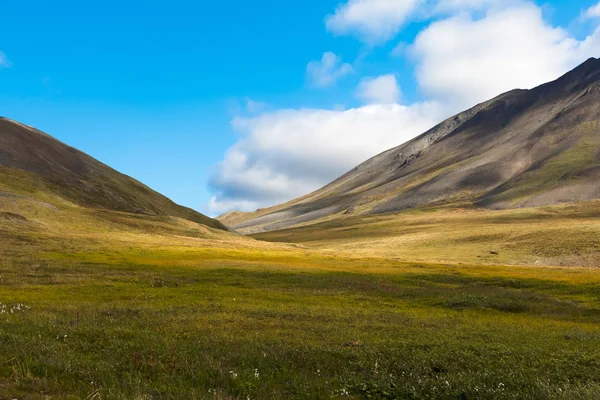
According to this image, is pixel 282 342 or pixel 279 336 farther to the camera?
pixel 279 336

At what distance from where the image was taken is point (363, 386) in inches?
583

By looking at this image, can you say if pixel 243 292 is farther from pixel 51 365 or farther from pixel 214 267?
pixel 51 365

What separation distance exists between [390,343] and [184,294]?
2376cm

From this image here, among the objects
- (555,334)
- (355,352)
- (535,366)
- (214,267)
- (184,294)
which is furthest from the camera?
(214,267)

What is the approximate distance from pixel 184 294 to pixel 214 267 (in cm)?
2725

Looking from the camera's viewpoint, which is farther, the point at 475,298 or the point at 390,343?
the point at 475,298

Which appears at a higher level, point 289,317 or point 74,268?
point 74,268

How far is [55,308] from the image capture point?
96.3 ft

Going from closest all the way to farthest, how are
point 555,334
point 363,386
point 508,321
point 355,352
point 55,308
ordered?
point 363,386, point 355,352, point 555,334, point 55,308, point 508,321

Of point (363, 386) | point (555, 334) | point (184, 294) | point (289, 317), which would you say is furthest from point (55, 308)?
point (555, 334)

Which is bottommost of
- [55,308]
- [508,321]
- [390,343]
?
[508,321]

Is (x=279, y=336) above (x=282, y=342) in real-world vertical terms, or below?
below

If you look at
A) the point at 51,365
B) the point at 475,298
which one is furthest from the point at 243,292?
the point at 51,365

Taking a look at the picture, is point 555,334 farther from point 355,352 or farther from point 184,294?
point 184,294
